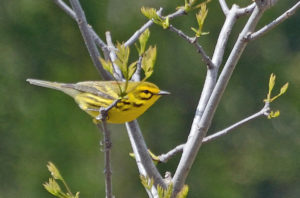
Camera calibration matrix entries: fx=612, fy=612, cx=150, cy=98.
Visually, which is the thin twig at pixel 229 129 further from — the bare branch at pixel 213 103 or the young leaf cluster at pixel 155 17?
the young leaf cluster at pixel 155 17

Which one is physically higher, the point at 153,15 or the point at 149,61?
the point at 153,15

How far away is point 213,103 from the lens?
162cm

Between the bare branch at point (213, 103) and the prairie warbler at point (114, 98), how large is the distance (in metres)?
0.28

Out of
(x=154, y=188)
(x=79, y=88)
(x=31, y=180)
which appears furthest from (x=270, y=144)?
(x=154, y=188)

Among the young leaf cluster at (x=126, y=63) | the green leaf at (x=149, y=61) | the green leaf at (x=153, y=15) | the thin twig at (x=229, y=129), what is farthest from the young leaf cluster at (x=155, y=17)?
the thin twig at (x=229, y=129)

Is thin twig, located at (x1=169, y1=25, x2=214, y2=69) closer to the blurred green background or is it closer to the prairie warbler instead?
the prairie warbler

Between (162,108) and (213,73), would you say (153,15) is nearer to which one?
(213,73)

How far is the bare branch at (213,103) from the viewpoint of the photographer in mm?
1573

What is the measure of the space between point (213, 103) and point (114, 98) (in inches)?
23.7

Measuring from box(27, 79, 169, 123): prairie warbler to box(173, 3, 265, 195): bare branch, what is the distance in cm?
28

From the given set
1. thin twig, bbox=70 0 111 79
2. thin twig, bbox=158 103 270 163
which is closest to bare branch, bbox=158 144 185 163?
thin twig, bbox=158 103 270 163

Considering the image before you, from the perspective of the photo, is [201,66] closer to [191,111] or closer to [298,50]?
[191,111]

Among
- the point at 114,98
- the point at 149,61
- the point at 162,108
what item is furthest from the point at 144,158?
the point at 162,108

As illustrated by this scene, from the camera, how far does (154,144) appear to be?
4500 mm
